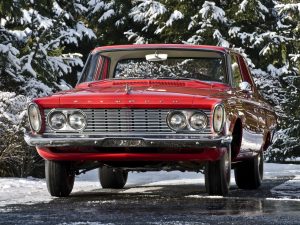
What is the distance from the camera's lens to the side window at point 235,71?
10.2 m

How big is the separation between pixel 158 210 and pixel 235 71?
4281 millimetres

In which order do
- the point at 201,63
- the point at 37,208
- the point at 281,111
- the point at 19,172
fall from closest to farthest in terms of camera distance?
the point at 37,208 < the point at 201,63 < the point at 19,172 < the point at 281,111

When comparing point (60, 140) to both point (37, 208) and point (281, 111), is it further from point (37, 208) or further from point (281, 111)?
point (281, 111)

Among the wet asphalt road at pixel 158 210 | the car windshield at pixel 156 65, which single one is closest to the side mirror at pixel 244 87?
the car windshield at pixel 156 65

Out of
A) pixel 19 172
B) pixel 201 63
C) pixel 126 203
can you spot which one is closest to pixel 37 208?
pixel 126 203

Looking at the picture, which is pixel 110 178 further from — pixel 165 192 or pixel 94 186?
pixel 165 192

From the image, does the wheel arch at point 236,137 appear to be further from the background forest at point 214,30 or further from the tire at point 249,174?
the background forest at point 214,30

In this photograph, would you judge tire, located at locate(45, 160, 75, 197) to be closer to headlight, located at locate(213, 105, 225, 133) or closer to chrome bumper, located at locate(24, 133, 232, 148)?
chrome bumper, located at locate(24, 133, 232, 148)

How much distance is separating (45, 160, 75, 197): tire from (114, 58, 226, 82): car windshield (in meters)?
1.55

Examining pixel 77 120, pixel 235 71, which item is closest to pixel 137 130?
pixel 77 120

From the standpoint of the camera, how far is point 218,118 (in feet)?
27.0

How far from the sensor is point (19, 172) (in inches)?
495

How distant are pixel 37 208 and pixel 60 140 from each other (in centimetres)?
90

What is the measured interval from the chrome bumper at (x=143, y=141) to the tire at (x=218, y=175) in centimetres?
28
